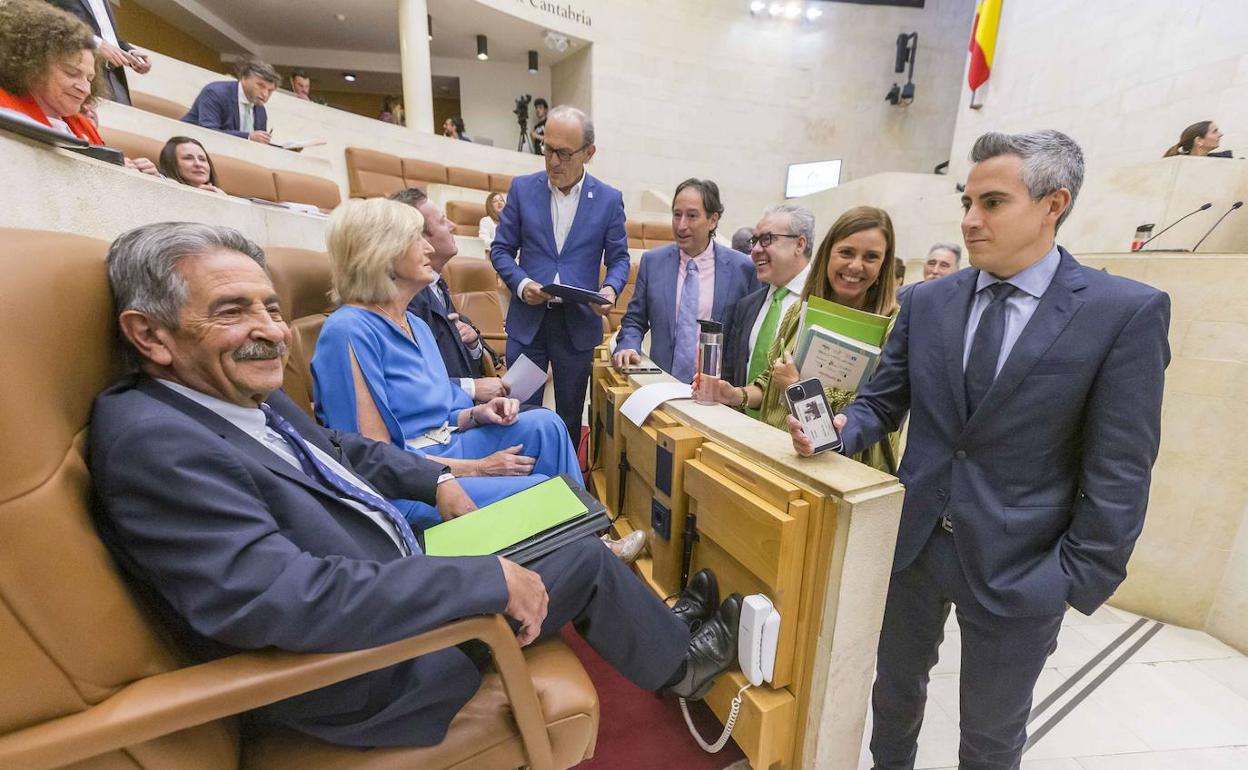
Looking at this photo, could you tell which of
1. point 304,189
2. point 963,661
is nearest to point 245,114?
point 304,189

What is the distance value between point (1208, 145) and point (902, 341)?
5250 millimetres

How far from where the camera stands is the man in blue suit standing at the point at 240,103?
12.3 ft

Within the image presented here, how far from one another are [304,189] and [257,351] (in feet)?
16.1

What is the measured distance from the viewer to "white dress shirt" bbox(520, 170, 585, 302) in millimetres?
2258

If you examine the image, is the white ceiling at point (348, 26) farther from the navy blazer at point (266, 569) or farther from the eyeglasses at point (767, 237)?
the navy blazer at point (266, 569)

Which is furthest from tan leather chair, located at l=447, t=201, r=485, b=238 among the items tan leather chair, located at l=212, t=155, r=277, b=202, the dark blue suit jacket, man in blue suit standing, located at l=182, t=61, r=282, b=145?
the dark blue suit jacket

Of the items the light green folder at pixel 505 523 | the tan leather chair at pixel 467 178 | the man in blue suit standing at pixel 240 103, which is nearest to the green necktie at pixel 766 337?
the light green folder at pixel 505 523

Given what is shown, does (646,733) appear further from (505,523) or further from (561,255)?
(561,255)

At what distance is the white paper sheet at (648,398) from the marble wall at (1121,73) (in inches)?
235

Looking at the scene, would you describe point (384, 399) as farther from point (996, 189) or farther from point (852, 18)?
point (852, 18)

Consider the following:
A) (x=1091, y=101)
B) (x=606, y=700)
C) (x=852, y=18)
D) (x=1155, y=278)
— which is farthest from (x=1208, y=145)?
(x=852, y=18)

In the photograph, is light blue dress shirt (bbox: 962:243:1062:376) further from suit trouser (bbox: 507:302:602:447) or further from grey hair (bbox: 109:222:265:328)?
suit trouser (bbox: 507:302:602:447)

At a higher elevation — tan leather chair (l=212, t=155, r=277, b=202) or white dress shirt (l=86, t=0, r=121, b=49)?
white dress shirt (l=86, t=0, r=121, b=49)

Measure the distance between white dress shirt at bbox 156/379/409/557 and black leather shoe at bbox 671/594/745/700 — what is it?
675mm
